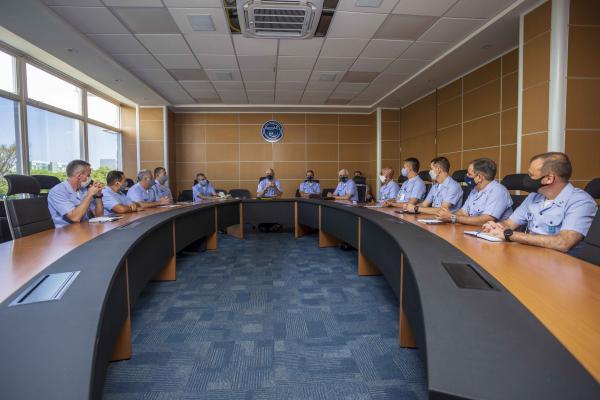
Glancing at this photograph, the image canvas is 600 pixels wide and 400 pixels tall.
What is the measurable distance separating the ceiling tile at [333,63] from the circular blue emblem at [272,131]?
11.4 feet

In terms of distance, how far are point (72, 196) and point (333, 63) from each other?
436 cm

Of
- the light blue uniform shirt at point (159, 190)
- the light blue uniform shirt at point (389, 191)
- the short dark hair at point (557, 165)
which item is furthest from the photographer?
the light blue uniform shirt at point (389, 191)

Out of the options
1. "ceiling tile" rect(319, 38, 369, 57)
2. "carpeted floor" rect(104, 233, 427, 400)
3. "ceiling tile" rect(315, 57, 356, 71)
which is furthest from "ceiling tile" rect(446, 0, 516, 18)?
"carpeted floor" rect(104, 233, 427, 400)

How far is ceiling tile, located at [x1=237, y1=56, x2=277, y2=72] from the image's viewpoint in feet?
18.1

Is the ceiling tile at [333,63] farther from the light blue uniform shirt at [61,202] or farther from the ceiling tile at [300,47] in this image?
the light blue uniform shirt at [61,202]

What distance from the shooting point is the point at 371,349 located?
2.26 m

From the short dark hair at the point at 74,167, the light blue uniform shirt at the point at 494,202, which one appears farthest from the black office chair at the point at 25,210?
the light blue uniform shirt at the point at 494,202

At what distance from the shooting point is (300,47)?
5043mm

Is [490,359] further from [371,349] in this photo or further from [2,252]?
[2,252]

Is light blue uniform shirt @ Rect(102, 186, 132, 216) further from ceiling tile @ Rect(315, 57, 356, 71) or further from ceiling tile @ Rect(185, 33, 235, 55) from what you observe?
ceiling tile @ Rect(315, 57, 356, 71)

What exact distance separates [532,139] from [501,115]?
1573 millimetres

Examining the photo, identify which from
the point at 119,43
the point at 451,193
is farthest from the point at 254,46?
the point at 451,193

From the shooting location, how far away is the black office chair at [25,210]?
2.41 metres

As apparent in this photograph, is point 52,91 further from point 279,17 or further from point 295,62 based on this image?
point 279,17
